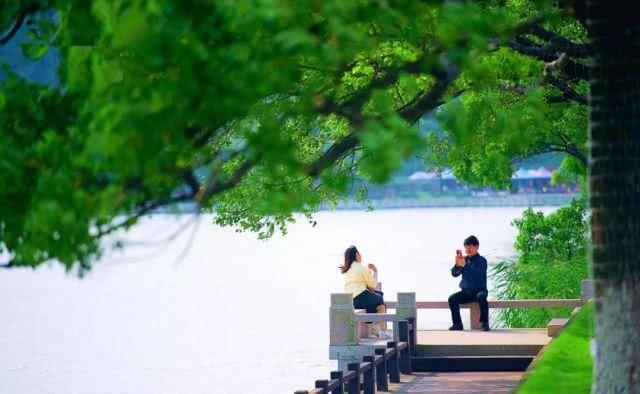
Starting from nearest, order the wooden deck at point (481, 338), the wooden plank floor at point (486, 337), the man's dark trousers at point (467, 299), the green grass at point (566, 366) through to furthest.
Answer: the green grass at point (566, 366), the wooden deck at point (481, 338), the wooden plank floor at point (486, 337), the man's dark trousers at point (467, 299)

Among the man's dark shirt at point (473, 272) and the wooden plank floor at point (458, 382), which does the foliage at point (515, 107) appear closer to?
the man's dark shirt at point (473, 272)

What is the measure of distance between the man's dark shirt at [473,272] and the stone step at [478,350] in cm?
164

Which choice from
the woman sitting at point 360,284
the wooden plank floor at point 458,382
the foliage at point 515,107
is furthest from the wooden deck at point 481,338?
the foliage at point 515,107

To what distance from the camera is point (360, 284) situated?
1101 inches

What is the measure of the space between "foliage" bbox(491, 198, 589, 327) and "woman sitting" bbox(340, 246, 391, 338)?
6.77 metres

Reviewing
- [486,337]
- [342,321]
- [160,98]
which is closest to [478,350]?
[486,337]

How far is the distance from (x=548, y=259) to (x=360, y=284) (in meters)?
10.5

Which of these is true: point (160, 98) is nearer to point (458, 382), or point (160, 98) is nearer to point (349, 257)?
point (458, 382)

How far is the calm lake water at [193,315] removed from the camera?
141 feet

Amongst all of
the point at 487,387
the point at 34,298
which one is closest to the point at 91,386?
the point at 487,387

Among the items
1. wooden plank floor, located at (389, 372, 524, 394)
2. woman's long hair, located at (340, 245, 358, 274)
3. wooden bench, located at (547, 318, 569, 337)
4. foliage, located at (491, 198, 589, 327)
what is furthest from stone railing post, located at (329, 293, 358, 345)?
foliage, located at (491, 198, 589, 327)

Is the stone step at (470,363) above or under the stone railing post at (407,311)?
under

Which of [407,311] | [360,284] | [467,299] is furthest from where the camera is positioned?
[360,284]

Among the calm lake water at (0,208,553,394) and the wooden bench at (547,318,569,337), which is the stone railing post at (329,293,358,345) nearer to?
the wooden bench at (547,318,569,337)
